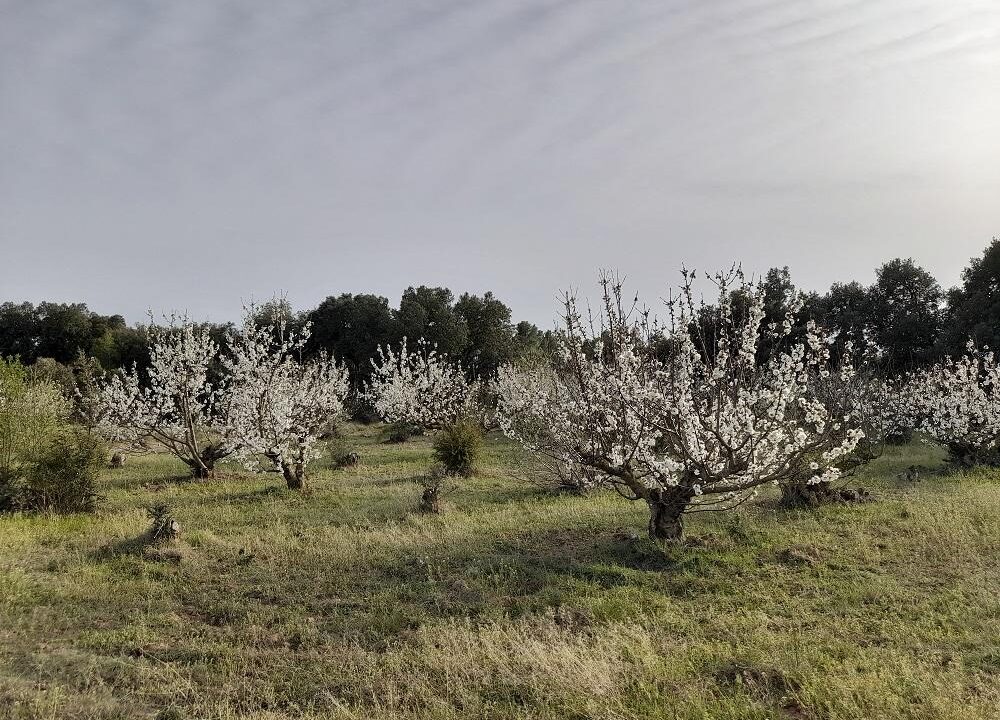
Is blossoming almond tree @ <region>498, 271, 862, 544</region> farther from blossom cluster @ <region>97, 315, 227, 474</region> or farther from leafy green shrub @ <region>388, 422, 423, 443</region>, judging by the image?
leafy green shrub @ <region>388, 422, 423, 443</region>

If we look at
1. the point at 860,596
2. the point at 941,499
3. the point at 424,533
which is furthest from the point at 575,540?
the point at 941,499

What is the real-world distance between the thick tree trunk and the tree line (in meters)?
27.4

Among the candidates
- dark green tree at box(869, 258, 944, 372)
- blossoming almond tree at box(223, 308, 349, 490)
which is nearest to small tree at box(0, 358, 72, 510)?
blossoming almond tree at box(223, 308, 349, 490)

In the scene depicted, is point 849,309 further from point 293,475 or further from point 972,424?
point 293,475

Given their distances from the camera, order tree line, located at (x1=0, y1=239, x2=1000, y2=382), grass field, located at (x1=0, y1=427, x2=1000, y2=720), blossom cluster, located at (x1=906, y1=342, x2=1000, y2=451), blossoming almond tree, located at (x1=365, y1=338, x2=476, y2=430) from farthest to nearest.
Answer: tree line, located at (x1=0, y1=239, x2=1000, y2=382), blossoming almond tree, located at (x1=365, y1=338, x2=476, y2=430), blossom cluster, located at (x1=906, y1=342, x2=1000, y2=451), grass field, located at (x1=0, y1=427, x2=1000, y2=720)

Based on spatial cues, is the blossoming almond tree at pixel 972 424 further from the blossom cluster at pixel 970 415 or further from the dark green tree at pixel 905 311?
the dark green tree at pixel 905 311

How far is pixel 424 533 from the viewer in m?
12.1

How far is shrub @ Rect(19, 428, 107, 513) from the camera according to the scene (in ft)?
47.1

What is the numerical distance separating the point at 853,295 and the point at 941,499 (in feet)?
112

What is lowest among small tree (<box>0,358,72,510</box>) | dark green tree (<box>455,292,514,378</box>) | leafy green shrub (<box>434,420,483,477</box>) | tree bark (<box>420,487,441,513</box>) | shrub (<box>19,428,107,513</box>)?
tree bark (<box>420,487,441,513</box>)

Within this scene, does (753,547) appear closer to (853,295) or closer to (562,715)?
(562,715)

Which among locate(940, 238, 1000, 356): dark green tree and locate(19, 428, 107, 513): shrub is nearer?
locate(19, 428, 107, 513): shrub

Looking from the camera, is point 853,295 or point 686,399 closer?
point 686,399

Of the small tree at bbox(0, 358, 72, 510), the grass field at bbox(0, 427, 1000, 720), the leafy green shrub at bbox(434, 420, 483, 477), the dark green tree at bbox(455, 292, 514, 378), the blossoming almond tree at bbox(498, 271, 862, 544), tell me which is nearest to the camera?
the grass field at bbox(0, 427, 1000, 720)
